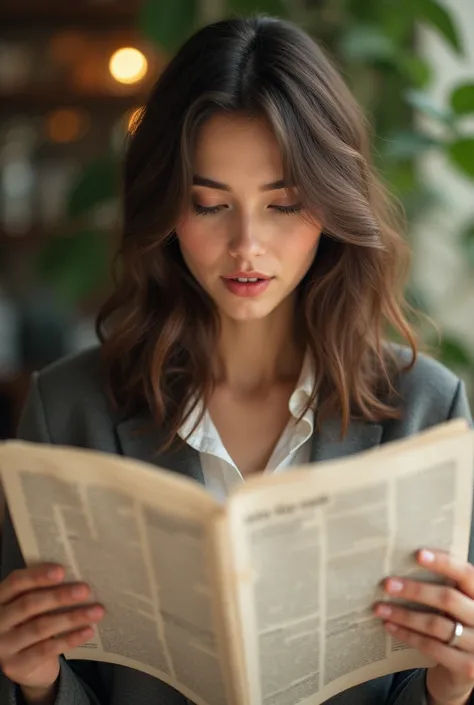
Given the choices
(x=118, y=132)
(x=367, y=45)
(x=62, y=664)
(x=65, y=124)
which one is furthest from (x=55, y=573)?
(x=65, y=124)

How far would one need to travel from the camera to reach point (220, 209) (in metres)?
1.04

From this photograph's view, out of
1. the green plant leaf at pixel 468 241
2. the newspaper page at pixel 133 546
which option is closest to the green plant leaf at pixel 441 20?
the green plant leaf at pixel 468 241

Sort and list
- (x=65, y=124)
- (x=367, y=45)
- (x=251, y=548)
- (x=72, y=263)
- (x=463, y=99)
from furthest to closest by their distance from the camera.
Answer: (x=65, y=124)
(x=72, y=263)
(x=367, y=45)
(x=463, y=99)
(x=251, y=548)

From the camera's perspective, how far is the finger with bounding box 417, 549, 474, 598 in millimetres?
839

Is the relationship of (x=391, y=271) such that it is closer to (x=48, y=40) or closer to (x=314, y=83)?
(x=314, y=83)

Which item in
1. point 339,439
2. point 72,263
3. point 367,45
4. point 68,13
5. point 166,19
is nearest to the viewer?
point 339,439

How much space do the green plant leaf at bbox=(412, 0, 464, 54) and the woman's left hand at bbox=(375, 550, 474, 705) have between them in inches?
46.7

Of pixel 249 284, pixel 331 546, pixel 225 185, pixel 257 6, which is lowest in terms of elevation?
pixel 331 546

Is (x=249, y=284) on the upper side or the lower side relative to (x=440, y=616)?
upper

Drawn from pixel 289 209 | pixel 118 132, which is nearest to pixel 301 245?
pixel 289 209

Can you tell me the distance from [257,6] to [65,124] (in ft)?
4.08

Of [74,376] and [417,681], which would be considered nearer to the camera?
[417,681]

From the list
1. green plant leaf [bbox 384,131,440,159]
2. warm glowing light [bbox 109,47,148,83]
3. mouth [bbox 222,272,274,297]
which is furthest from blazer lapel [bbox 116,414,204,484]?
warm glowing light [bbox 109,47,148,83]

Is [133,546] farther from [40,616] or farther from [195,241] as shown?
[195,241]
